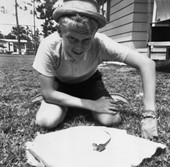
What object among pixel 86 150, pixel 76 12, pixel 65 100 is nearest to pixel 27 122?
pixel 65 100

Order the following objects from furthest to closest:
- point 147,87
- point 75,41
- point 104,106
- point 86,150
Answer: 1. point 104,106
2. point 147,87
3. point 75,41
4. point 86,150

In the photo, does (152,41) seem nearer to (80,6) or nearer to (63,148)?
(80,6)

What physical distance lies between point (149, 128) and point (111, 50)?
0.77 m

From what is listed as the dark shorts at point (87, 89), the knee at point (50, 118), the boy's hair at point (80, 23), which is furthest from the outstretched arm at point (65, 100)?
the boy's hair at point (80, 23)

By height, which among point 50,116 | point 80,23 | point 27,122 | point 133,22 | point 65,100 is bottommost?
point 27,122

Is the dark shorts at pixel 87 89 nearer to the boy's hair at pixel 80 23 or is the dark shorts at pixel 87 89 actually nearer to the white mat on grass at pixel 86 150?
the white mat on grass at pixel 86 150

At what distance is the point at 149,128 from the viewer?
1893 mm

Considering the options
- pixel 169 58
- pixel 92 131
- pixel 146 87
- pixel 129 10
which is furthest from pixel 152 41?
pixel 92 131

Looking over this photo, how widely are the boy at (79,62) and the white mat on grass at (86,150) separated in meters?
0.25

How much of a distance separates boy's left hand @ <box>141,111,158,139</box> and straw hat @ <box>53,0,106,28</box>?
869mm

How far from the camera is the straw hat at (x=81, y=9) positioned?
70.3 inches

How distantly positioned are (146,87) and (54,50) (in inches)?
33.8

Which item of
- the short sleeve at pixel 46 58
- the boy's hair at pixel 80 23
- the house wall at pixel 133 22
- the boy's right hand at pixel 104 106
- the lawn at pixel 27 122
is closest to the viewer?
the lawn at pixel 27 122

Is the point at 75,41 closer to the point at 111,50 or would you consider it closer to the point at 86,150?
the point at 111,50
